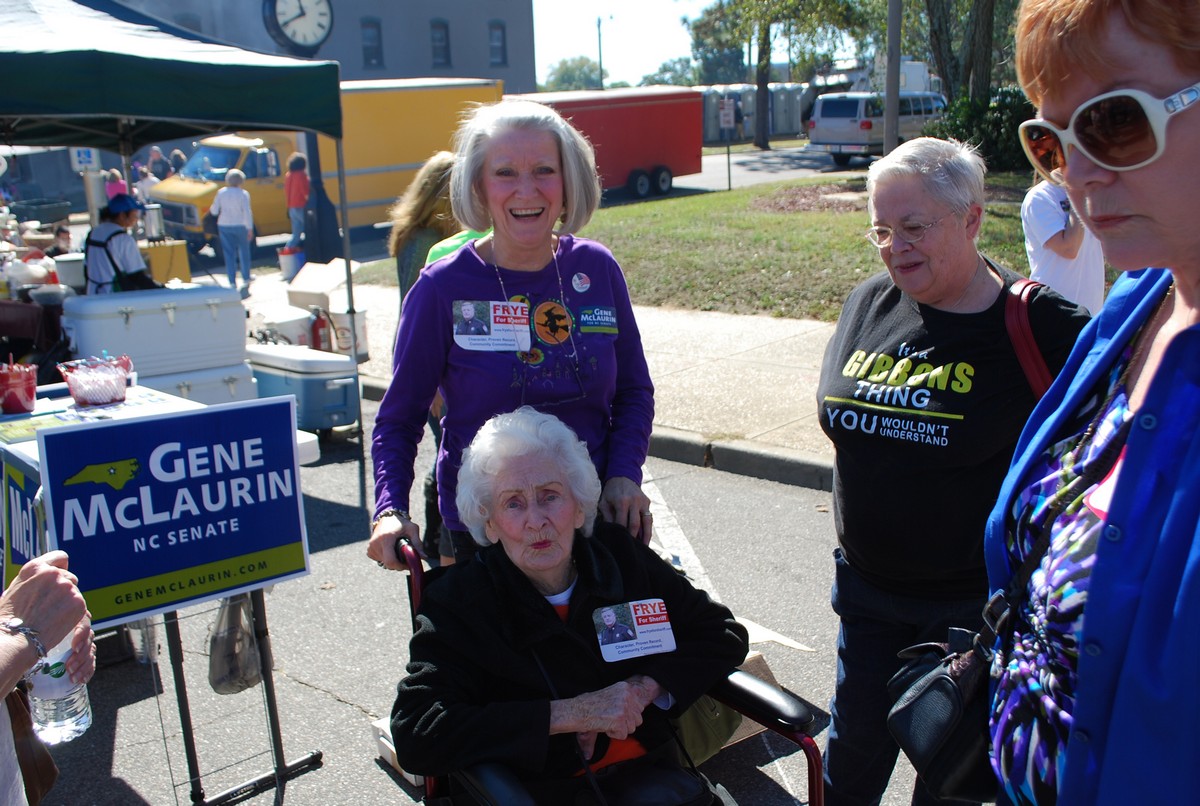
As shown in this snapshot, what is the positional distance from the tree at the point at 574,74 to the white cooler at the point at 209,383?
113 meters

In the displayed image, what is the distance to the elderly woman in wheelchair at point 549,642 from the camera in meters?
2.22

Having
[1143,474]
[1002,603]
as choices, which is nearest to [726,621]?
[1002,603]

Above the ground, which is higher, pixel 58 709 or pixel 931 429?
pixel 931 429

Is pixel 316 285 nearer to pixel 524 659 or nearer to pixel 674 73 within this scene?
pixel 524 659

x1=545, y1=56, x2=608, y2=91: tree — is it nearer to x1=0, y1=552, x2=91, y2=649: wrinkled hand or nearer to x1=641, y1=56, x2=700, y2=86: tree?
x1=641, y1=56, x2=700, y2=86: tree

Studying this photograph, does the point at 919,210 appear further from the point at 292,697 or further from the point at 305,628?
the point at 305,628

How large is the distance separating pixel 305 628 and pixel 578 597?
2.50 m

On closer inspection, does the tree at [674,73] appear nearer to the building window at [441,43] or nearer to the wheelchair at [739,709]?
the building window at [441,43]

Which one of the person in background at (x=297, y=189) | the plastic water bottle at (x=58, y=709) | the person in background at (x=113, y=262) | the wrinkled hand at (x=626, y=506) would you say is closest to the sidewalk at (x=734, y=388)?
the person in background at (x=113, y=262)

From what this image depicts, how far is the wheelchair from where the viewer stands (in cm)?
210

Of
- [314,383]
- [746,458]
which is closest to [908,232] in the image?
[746,458]

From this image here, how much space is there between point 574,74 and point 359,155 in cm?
10531

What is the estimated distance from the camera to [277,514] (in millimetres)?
3406

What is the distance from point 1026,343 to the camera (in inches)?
87.0
